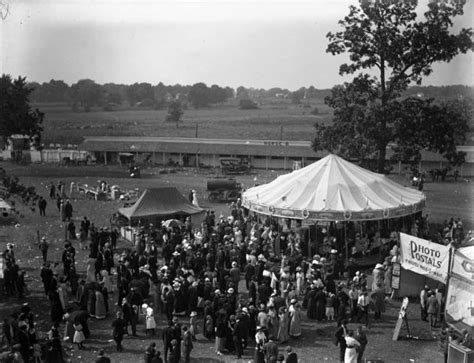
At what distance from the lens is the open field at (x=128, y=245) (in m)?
13.6

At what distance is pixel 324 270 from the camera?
18.6m

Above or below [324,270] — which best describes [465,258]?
above

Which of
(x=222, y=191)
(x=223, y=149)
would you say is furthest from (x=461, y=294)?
(x=223, y=149)

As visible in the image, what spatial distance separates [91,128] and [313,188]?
77.5 metres

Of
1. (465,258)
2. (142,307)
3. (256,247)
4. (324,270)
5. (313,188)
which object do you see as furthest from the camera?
(313,188)

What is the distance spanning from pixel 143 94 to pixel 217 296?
135m

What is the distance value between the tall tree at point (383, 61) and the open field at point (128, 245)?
5.88 metres

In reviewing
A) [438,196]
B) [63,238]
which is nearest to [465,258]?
[63,238]

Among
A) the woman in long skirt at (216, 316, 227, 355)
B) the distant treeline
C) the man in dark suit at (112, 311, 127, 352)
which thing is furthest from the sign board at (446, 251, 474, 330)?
the distant treeline

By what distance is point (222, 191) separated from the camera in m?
35.2

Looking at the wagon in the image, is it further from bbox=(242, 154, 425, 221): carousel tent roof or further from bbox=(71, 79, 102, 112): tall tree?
bbox=(71, 79, 102, 112): tall tree

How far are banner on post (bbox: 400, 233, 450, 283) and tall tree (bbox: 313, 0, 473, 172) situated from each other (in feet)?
40.5

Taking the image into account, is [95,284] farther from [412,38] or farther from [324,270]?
[412,38]

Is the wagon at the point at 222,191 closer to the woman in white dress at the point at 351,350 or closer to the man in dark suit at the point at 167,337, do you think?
the man in dark suit at the point at 167,337
